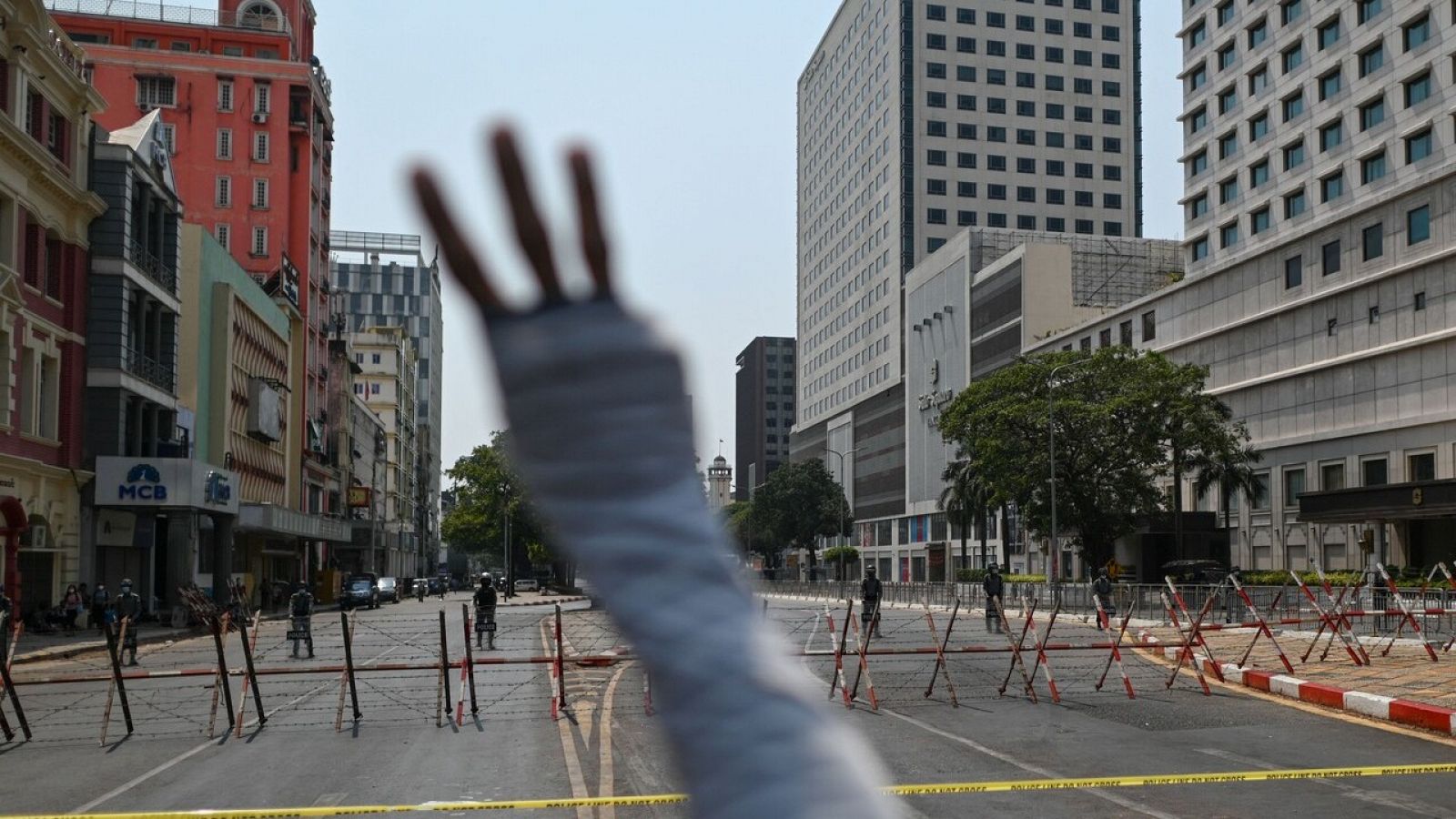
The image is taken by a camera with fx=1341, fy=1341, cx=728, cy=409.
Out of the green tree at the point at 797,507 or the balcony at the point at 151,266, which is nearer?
the balcony at the point at 151,266

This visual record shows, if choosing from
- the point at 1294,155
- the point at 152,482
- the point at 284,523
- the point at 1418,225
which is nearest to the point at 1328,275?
the point at 1418,225

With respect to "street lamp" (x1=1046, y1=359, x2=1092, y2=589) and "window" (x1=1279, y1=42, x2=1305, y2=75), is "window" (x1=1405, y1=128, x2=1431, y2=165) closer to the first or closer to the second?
"window" (x1=1279, y1=42, x2=1305, y2=75)

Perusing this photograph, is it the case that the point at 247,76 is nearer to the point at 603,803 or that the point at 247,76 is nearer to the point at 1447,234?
the point at 1447,234

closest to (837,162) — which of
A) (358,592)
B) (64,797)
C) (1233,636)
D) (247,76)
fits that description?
(247,76)

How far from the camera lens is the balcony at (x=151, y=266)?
4047 centimetres

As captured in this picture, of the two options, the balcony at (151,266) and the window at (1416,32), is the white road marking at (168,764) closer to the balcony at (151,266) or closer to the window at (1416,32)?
the balcony at (151,266)

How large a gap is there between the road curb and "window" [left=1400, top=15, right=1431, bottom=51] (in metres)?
42.2

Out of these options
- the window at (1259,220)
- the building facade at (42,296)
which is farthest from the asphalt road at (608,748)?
the window at (1259,220)

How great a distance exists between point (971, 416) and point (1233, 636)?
27.2 m

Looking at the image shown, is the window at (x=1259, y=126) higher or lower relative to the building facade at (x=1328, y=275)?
higher

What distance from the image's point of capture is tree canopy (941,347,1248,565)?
2028 inches

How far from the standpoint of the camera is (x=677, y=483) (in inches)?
54.3

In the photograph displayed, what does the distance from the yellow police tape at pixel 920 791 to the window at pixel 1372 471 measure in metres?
47.5

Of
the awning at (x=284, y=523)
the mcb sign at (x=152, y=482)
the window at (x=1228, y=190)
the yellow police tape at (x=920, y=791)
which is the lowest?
the yellow police tape at (x=920, y=791)
